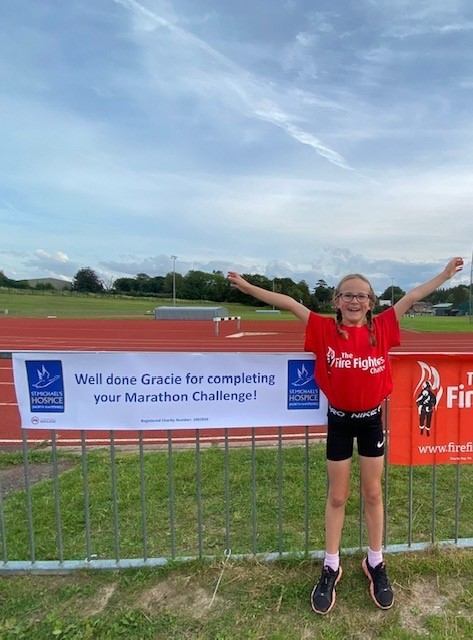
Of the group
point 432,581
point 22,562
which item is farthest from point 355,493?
point 22,562

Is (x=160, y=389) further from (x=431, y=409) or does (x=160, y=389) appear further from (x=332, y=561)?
(x=431, y=409)

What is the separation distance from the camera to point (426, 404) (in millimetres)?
3318

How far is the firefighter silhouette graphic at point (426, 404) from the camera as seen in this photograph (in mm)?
3307

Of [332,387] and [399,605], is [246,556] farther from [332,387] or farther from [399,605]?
[332,387]

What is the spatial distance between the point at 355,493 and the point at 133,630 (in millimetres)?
2439

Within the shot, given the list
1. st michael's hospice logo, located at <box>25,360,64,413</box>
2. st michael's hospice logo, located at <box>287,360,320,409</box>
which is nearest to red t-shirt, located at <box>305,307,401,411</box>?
st michael's hospice logo, located at <box>287,360,320,409</box>

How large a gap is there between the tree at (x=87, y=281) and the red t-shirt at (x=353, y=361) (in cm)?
10612

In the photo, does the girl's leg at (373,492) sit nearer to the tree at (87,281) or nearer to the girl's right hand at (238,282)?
the girl's right hand at (238,282)

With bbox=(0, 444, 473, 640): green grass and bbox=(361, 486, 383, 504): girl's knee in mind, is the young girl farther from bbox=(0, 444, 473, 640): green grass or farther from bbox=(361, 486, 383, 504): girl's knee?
bbox=(0, 444, 473, 640): green grass

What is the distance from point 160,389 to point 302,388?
1.02m

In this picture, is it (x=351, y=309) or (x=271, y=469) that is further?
(x=271, y=469)

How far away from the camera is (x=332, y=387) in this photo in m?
2.72

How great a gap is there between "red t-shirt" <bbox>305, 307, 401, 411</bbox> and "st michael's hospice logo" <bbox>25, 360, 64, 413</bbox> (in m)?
1.76

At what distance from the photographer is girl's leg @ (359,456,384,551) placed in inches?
108
